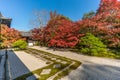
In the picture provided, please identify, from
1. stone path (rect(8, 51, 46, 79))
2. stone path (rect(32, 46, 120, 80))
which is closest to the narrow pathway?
stone path (rect(8, 51, 46, 79))

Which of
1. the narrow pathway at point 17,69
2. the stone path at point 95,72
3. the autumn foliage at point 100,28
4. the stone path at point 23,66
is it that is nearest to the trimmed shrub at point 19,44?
the autumn foliage at point 100,28

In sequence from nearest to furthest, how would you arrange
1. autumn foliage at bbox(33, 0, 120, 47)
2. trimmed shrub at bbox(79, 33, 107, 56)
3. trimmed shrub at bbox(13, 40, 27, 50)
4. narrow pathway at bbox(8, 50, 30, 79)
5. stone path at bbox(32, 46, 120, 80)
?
stone path at bbox(32, 46, 120, 80) → narrow pathway at bbox(8, 50, 30, 79) → trimmed shrub at bbox(79, 33, 107, 56) → autumn foliage at bbox(33, 0, 120, 47) → trimmed shrub at bbox(13, 40, 27, 50)

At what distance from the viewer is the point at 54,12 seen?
21.6m

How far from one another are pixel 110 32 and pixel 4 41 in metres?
12.5

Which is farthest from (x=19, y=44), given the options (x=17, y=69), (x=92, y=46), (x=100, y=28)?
(x=17, y=69)

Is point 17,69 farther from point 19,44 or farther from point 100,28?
point 19,44

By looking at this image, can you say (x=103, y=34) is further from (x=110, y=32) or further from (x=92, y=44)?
(x=92, y=44)

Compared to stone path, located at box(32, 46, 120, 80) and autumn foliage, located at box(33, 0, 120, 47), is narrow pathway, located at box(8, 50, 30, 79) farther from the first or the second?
autumn foliage, located at box(33, 0, 120, 47)

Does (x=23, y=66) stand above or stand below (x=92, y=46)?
below

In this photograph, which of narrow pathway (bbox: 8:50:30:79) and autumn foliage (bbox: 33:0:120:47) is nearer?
narrow pathway (bbox: 8:50:30:79)

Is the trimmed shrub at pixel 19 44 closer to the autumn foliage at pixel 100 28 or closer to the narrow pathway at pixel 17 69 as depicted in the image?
the autumn foliage at pixel 100 28

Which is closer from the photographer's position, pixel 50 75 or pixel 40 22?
pixel 50 75

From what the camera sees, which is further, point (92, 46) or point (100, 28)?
point (100, 28)

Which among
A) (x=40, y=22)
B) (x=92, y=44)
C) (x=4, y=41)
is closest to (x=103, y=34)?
(x=92, y=44)
